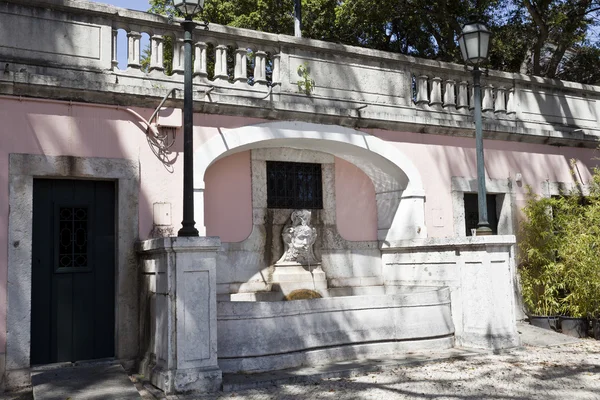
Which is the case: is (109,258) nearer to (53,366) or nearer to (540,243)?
(53,366)

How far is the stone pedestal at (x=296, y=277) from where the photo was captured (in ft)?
29.6

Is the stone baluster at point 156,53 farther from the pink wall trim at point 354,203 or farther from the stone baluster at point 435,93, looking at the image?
the stone baluster at point 435,93

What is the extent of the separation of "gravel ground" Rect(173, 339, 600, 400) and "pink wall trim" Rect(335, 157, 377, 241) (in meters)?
3.05

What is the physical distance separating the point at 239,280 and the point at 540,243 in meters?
5.07

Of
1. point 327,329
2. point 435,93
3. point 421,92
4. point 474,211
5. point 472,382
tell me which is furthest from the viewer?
point 474,211

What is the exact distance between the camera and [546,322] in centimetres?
965

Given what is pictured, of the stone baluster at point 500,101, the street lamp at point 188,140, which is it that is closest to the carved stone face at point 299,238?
the street lamp at point 188,140

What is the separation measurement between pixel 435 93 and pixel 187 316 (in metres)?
5.95

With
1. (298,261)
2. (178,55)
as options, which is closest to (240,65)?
(178,55)

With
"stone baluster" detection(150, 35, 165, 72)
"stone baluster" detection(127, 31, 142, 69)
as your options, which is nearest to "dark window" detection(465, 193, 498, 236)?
"stone baluster" detection(150, 35, 165, 72)

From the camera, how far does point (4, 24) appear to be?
705 centimetres

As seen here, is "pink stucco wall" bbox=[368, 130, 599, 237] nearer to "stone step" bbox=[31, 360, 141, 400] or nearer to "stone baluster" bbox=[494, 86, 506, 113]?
"stone baluster" bbox=[494, 86, 506, 113]

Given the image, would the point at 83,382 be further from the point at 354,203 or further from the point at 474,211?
the point at 474,211

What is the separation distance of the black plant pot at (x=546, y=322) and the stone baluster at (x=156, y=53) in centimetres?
674
